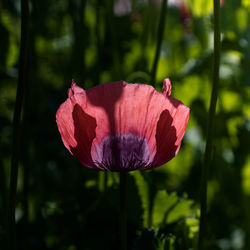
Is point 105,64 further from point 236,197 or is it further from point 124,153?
point 124,153

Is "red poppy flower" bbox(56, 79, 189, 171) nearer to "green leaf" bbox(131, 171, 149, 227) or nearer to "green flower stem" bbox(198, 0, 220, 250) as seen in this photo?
"green flower stem" bbox(198, 0, 220, 250)

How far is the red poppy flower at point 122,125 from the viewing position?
0.39m

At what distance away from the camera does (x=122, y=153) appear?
43cm

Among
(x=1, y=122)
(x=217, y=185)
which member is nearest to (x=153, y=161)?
(x=1, y=122)

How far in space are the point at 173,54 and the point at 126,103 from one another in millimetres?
1264

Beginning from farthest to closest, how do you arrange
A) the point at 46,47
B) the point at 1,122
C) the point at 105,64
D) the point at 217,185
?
the point at 46,47 → the point at 105,64 → the point at 217,185 → the point at 1,122

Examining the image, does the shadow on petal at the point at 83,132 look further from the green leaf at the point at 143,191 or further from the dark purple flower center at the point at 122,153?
the green leaf at the point at 143,191

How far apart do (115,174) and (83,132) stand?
26 centimetres

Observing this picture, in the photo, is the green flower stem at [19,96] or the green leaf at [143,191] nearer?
the green flower stem at [19,96]

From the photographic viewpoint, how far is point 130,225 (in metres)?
0.70

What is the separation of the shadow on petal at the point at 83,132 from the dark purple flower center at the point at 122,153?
1 centimetres

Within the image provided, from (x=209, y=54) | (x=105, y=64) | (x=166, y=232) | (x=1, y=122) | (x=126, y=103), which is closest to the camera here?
(x=126, y=103)

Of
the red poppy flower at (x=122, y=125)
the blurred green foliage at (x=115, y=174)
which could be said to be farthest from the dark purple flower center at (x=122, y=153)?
the blurred green foliage at (x=115, y=174)

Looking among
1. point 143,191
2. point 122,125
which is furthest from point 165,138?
point 143,191
